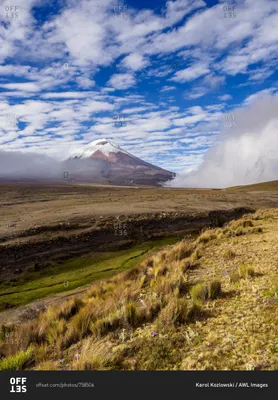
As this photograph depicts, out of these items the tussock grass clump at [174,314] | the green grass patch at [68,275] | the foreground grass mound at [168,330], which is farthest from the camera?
the green grass patch at [68,275]

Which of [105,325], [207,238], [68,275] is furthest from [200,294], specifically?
[68,275]

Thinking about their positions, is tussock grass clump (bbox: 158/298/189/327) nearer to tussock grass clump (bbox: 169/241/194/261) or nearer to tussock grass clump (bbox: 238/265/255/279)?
tussock grass clump (bbox: 238/265/255/279)

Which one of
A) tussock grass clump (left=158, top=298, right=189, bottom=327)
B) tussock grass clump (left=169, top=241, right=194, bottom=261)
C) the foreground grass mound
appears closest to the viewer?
the foreground grass mound

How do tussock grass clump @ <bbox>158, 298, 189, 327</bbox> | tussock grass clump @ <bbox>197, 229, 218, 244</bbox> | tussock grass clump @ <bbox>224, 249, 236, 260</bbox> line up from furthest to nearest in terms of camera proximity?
tussock grass clump @ <bbox>197, 229, 218, 244</bbox>
tussock grass clump @ <bbox>224, 249, 236, 260</bbox>
tussock grass clump @ <bbox>158, 298, 189, 327</bbox>

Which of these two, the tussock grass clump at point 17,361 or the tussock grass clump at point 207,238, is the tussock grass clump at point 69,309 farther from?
the tussock grass clump at point 207,238

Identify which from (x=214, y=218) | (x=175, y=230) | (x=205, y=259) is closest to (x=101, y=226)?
(x=175, y=230)

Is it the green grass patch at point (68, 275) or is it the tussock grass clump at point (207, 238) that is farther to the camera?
the tussock grass clump at point (207, 238)

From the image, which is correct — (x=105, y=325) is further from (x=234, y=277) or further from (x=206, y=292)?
(x=234, y=277)
